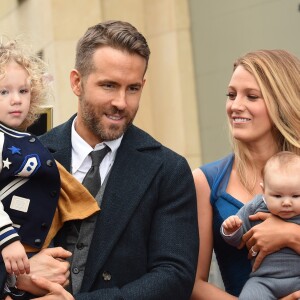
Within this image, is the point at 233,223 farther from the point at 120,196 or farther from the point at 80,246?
the point at 80,246

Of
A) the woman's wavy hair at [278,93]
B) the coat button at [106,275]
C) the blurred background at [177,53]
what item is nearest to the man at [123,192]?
the coat button at [106,275]

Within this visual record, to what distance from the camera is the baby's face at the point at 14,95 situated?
496 centimetres

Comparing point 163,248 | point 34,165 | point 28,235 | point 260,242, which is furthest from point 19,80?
point 260,242

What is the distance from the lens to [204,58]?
44.5ft

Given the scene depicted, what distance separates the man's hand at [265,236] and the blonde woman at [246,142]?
27 centimetres

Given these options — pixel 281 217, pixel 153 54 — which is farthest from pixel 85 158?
pixel 153 54

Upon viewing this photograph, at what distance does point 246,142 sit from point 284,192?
602 mm

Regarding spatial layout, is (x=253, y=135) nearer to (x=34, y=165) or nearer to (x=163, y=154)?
(x=163, y=154)

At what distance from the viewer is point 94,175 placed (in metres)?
5.22

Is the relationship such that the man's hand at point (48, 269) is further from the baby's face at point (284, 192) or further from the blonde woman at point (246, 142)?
the baby's face at point (284, 192)

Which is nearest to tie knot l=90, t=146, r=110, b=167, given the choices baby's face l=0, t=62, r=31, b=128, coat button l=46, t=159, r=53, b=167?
coat button l=46, t=159, r=53, b=167

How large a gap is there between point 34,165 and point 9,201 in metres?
0.21

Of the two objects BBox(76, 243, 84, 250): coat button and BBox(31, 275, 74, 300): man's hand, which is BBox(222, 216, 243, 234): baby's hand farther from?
BBox(31, 275, 74, 300): man's hand

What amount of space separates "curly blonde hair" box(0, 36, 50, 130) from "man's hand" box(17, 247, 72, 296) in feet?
2.26
